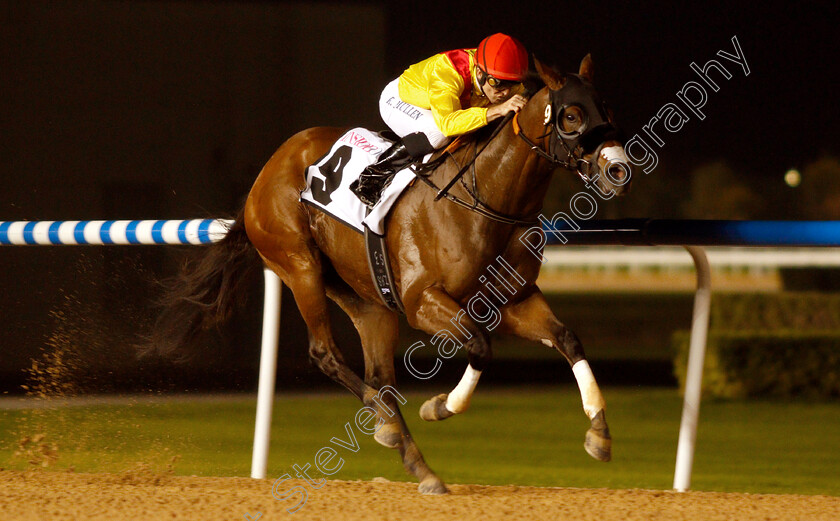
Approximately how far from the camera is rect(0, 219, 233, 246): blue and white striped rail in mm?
4066

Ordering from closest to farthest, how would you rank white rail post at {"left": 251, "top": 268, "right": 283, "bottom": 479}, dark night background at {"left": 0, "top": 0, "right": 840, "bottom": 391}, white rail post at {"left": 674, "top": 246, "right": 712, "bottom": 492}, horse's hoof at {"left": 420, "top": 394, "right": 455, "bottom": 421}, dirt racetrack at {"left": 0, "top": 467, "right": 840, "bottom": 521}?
dirt racetrack at {"left": 0, "top": 467, "right": 840, "bottom": 521}
horse's hoof at {"left": 420, "top": 394, "right": 455, "bottom": 421}
white rail post at {"left": 674, "top": 246, "right": 712, "bottom": 492}
white rail post at {"left": 251, "top": 268, "right": 283, "bottom": 479}
dark night background at {"left": 0, "top": 0, "right": 840, "bottom": 391}

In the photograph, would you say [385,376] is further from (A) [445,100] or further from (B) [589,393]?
(A) [445,100]

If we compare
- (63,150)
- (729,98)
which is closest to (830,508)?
(63,150)

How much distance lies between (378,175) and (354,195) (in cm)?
11

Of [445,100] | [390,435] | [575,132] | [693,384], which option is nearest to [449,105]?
[445,100]

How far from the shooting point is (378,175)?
11.2ft

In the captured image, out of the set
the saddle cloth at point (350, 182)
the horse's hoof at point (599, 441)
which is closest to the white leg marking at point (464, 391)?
the horse's hoof at point (599, 441)

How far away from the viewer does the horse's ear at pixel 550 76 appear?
2.86 m

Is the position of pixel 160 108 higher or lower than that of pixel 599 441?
higher

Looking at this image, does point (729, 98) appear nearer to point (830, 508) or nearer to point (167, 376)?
point (167, 376)

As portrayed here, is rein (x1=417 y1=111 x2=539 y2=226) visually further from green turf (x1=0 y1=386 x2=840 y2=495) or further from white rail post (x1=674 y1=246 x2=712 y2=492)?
green turf (x1=0 y1=386 x2=840 y2=495)

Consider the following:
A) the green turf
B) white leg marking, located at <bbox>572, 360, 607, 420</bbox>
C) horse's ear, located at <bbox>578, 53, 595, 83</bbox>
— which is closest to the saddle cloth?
horse's ear, located at <bbox>578, 53, 595, 83</bbox>

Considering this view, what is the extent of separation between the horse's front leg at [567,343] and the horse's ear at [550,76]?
697 millimetres

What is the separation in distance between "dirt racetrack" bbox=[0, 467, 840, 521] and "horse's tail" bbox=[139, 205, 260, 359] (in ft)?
3.53
